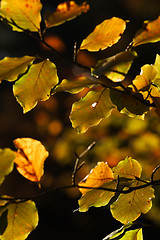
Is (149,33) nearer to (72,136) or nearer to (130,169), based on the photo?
(130,169)

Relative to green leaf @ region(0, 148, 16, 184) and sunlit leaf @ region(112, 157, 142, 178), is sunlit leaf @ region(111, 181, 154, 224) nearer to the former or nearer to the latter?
sunlit leaf @ region(112, 157, 142, 178)

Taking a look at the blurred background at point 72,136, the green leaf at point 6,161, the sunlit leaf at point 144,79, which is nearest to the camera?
the green leaf at point 6,161

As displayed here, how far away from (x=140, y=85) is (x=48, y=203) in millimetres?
4211

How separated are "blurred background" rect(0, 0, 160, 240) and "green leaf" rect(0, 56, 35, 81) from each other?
0.19 feet

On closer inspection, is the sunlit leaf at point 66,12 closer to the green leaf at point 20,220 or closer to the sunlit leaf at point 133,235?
the green leaf at point 20,220

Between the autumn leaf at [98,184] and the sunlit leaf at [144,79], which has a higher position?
the sunlit leaf at [144,79]

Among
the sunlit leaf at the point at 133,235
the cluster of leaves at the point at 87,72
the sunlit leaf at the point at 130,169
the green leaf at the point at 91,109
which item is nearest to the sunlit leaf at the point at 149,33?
the cluster of leaves at the point at 87,72

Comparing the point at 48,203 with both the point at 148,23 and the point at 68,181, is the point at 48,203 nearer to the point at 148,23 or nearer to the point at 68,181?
the point at 68,181

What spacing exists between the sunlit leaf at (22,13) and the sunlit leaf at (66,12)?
0.07 feet

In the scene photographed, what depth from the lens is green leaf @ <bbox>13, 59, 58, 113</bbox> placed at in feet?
1.91

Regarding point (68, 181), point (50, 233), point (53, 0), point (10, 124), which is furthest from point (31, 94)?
point (53, 0)

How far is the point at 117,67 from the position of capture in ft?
1.64

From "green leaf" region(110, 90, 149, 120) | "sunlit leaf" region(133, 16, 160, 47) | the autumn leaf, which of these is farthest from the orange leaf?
"sunlit leaf" region(133, 16, 160, 47)

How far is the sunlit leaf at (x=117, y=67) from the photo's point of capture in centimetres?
50
